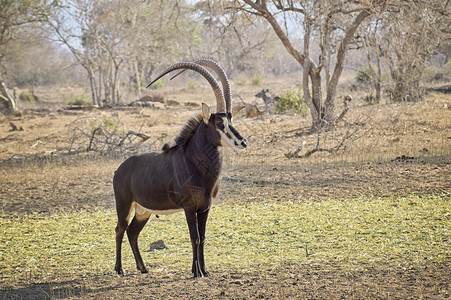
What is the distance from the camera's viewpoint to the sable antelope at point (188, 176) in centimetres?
480

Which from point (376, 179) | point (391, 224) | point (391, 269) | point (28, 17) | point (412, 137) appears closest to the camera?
point (391, 269)

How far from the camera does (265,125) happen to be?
16844 mm

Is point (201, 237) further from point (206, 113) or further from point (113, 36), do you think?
point (113, 36)

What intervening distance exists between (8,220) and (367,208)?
560cm

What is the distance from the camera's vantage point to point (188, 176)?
4.85 m

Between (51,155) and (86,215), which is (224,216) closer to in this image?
(86,215)

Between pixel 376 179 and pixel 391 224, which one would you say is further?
pixel 376 179

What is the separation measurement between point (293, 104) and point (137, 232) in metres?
14.2

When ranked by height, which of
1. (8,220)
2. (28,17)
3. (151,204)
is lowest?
(8,220)

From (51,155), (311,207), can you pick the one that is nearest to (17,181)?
(51,155)

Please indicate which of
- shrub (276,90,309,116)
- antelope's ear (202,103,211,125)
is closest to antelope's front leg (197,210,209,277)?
antelope's ear (202,103,211,125)

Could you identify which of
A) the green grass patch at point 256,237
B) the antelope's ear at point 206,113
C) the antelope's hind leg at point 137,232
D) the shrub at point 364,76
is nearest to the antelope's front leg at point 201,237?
the green grass patch at point 256,237

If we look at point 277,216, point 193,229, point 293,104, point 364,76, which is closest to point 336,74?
point 293,104

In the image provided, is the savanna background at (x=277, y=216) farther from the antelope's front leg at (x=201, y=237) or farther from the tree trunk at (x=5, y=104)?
the tree trunk at (x=5, y=104)
